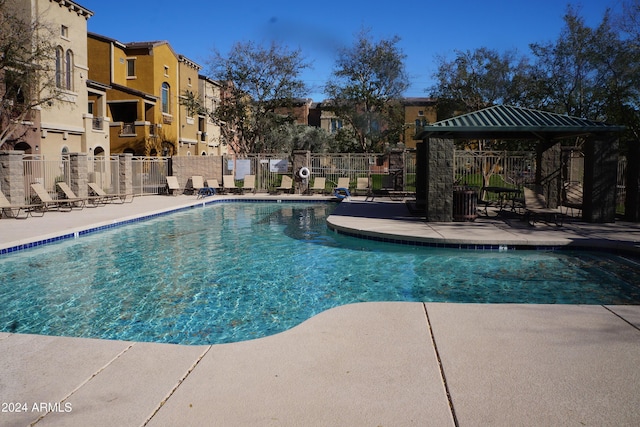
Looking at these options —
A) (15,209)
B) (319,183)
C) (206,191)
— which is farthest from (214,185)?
(15,209)

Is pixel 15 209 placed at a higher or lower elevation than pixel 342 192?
lower

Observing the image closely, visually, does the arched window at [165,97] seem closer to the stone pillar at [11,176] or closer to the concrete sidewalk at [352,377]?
the stone pillar at [11,176]

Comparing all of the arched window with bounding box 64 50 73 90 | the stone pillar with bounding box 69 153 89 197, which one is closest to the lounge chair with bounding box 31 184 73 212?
the stone pillar with bounding box 69 153 89 197

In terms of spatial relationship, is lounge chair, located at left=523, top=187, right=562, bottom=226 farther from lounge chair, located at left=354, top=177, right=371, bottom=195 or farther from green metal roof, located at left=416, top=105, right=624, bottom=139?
lounge chair, located at left=354, top=177, right=371, bottom=195

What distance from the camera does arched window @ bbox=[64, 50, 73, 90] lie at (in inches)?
1003

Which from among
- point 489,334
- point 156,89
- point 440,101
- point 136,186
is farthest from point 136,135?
point 489,334

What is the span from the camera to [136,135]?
34.0 m

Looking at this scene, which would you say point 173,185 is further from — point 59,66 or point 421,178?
point 421,178

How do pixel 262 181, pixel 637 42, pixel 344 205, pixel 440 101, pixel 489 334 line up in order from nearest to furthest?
pixel 489 334, pixel 344 205, pixel 637 42, pixel 262 181, pixel 440 101

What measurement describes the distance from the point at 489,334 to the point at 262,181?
2257 centimetres

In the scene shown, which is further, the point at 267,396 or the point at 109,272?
the point at 109,272

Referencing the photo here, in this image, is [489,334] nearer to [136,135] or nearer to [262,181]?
[262,181]

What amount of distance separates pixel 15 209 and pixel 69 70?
13.5 meters

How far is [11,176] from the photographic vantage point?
577 inches
